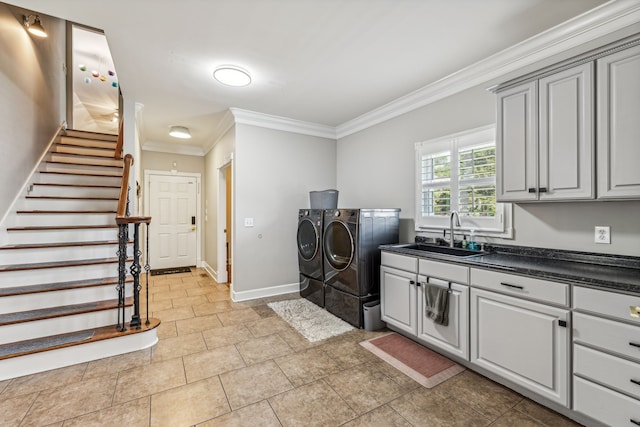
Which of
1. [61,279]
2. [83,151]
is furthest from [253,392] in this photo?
[83,151]

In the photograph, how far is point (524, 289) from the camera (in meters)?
1.87

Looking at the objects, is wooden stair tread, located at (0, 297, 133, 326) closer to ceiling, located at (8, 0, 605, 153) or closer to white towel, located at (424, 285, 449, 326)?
ceiling, located at (8, 0, 605, 153)

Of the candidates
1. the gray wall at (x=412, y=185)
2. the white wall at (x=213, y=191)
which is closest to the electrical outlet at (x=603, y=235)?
the gray wall at (x=412, y=185)

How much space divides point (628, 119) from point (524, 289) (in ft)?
3.85

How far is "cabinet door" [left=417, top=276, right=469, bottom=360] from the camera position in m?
2.23

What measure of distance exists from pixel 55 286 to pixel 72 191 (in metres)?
1.73

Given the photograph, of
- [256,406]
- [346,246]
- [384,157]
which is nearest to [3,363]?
[256,406]

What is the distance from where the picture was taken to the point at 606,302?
154 centimetres

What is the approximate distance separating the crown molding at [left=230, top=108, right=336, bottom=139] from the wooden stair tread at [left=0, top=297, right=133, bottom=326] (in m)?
2.61

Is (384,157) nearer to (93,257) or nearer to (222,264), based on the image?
(222,264)

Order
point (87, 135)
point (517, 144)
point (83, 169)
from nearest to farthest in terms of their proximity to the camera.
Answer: point (517, 144) < point (83, 169) < point (87, 135)

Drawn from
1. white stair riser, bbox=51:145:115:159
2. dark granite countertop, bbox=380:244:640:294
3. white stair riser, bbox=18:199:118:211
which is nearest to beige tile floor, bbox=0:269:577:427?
dark granite countertop, bbox=380:244:640:294

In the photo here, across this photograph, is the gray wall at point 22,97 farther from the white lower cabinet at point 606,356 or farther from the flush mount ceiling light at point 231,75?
the white lower cabinet at point 606,356

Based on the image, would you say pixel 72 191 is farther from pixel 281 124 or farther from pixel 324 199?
pixel 324 199
